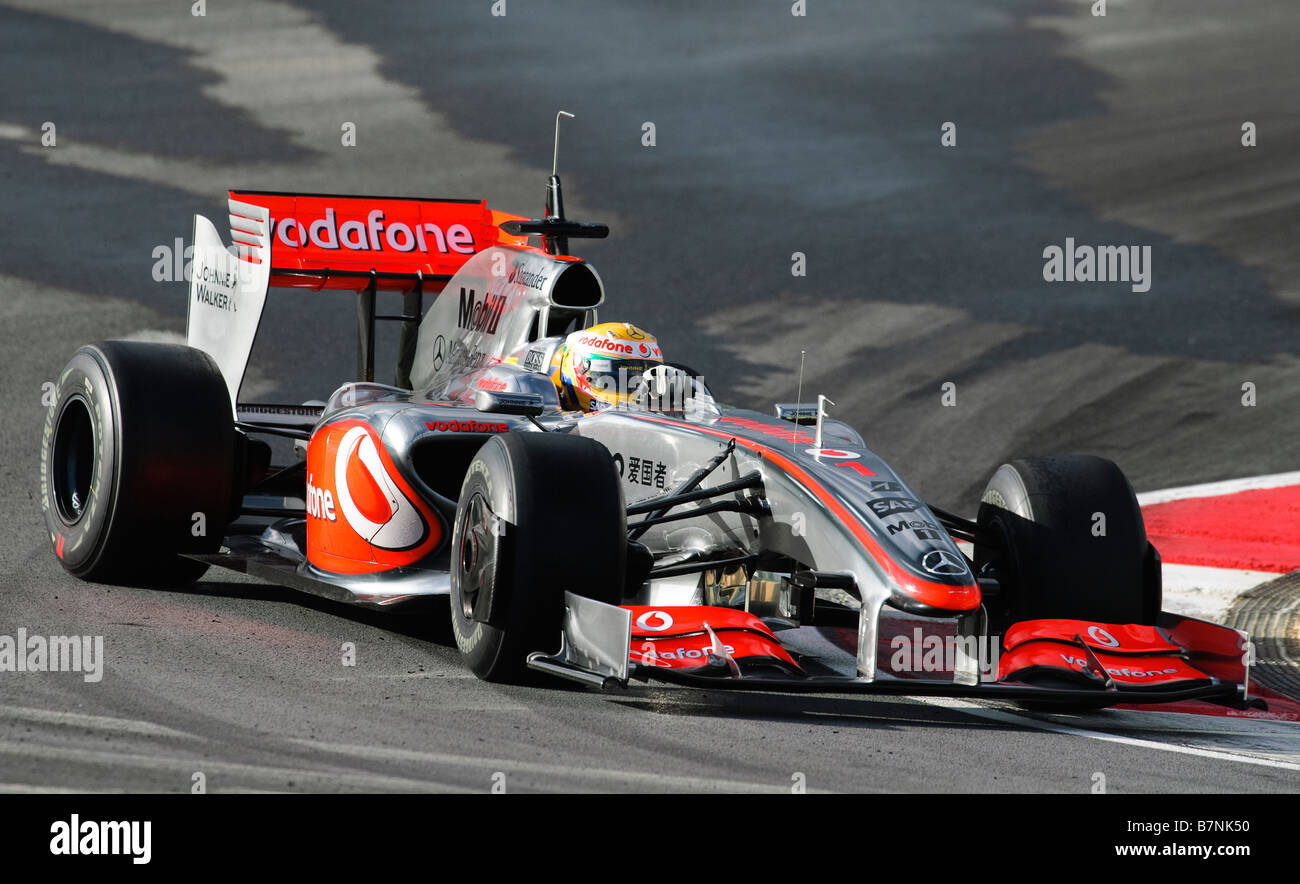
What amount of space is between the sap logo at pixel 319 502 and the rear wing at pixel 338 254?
144 cm

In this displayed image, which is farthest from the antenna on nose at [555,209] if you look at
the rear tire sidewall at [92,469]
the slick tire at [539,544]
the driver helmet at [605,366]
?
the slick tire at [539,544]

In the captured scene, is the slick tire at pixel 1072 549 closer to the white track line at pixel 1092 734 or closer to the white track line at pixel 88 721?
the white track line at pixel 1092 734

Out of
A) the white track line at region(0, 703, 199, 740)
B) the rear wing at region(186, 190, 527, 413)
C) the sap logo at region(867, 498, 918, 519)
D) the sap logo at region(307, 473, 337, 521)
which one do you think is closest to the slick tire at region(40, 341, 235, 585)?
the sap logo at region(307, 473, 337, 521)

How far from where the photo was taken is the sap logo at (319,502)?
7749 millimetres

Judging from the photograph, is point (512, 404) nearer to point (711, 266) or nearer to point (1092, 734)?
point (1092, 734)

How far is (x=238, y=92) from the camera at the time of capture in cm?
2423

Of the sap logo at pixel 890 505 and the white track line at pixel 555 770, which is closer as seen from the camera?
the white track line at pixel 555 770

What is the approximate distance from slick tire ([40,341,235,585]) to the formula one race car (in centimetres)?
1

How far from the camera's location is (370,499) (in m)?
7.52

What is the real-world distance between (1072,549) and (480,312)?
11.5 feet

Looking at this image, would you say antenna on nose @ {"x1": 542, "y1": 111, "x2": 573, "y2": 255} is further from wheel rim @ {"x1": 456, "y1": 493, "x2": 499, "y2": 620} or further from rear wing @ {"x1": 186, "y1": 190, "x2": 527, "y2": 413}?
wheel rim @ {"x1": 456, "y1": 493, "x2": 499, "y2": 620}

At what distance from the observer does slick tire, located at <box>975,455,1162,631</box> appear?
708cm

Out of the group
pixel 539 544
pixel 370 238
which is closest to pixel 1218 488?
pixel 370 238

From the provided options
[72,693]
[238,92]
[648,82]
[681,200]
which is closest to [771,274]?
[681,200]
